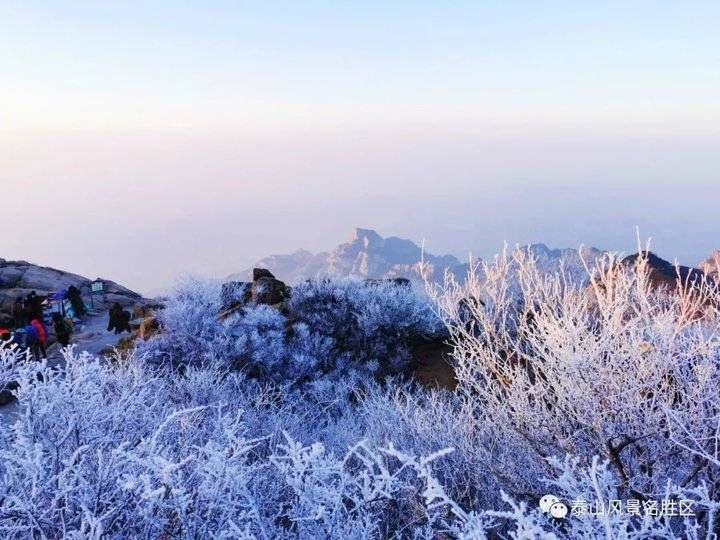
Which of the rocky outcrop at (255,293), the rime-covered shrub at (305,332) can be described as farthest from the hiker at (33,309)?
the rocky outcrop at (255,293)

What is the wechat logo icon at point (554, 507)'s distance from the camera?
434 cm

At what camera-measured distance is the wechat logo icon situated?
4.34 m

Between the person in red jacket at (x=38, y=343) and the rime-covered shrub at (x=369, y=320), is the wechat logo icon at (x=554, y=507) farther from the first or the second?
the person in red jacket at (x=38, y=343)

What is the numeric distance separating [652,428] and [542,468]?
4.17 ft

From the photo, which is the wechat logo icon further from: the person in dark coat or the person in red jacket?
the person in dark coat

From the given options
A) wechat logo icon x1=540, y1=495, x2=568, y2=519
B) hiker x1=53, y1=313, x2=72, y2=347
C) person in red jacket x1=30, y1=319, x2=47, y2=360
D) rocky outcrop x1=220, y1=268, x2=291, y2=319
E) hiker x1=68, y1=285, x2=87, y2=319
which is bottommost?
hiker x1=68, y1=285, x2=87, y2=319

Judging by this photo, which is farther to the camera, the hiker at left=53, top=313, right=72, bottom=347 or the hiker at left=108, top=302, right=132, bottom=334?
the hiker at left=108, top=302, right=132, bottom=334

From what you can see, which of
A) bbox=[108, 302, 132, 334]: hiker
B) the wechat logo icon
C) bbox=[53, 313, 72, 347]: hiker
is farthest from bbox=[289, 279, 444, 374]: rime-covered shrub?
the wechat logo icon

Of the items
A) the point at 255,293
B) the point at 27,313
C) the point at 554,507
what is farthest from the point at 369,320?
the point at 554,507

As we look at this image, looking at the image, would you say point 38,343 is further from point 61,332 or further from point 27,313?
point 61,332

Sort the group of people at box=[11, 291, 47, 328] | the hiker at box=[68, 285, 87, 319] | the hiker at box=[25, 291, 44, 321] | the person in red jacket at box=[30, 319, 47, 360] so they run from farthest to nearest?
the hiker at box=[68, 285, 87, 319] → the hiker at box=[25, 291, 44, 321] → the group of people at box=[11, 291, 47, 328] → the person in red jacket at box=[30, 319, 47, 360]

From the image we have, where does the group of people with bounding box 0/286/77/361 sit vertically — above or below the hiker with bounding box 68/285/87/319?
above

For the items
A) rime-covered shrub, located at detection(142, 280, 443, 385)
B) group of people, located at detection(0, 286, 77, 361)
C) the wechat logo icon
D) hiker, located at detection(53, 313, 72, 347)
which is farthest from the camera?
hiker, located at detection(53, 313, 72, 347)

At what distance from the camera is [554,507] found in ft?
14.6
